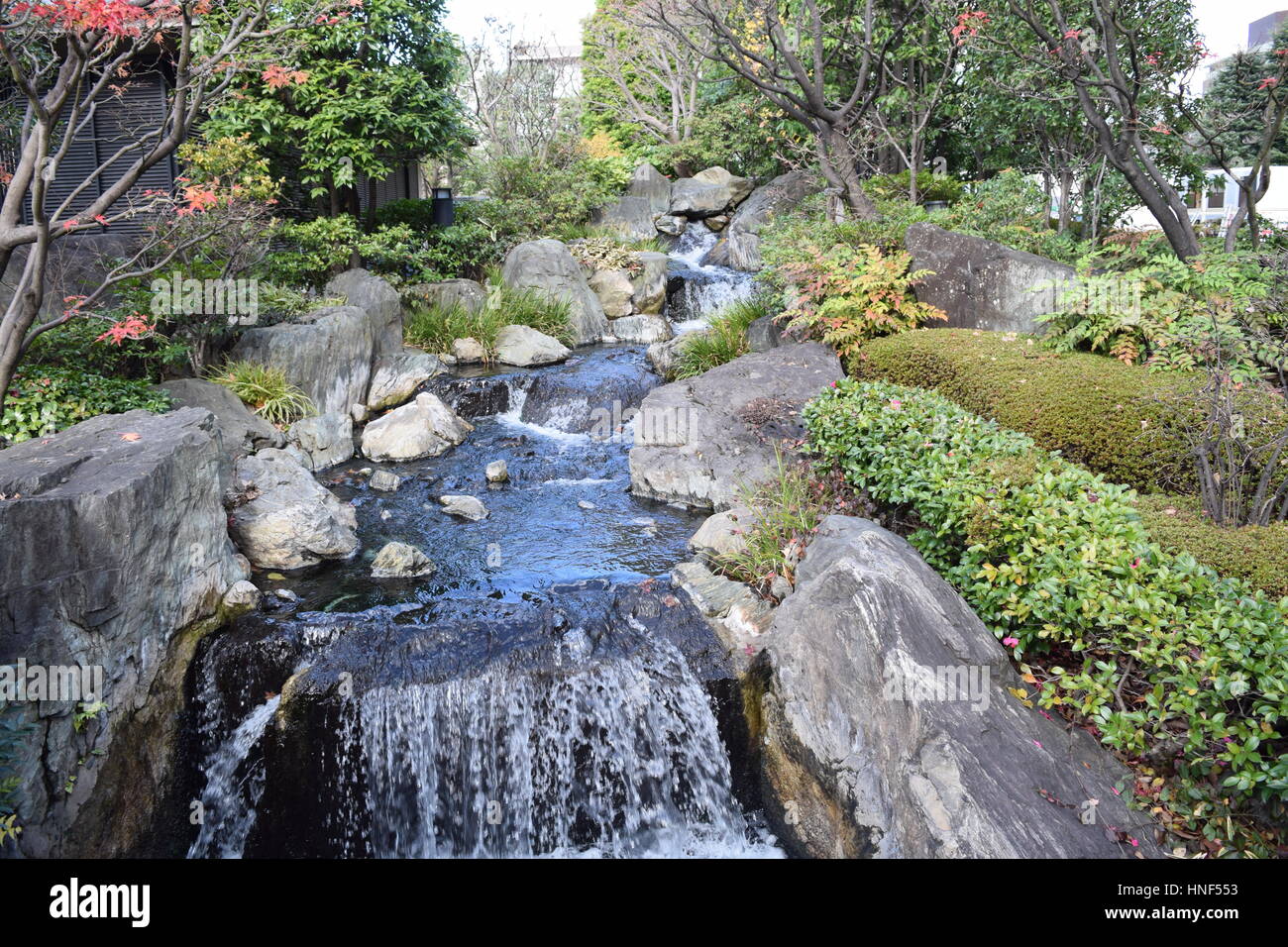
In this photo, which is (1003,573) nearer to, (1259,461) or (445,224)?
(1259,461)

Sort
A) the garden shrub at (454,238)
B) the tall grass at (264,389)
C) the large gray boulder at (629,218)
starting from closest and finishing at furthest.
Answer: the tall grass at (264,389) < the garden shrub at (454,238) < the large gray boulder at (629,218)

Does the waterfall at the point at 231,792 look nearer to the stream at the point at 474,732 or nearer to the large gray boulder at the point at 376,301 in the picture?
the stream at the point at 474,732

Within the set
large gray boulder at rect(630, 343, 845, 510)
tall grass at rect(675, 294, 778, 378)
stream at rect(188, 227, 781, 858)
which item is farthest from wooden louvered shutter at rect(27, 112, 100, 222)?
stream at rect(188, 227, 781, 858)

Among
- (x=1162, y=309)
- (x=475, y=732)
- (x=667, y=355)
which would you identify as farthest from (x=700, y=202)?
(x=475, y=732)

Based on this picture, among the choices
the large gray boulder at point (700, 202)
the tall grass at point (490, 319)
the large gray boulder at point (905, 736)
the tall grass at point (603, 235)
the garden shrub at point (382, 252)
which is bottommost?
the large gray boulder at point (905, 736)

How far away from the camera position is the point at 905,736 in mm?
4547

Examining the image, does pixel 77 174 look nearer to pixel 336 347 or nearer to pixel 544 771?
pixel 336 347

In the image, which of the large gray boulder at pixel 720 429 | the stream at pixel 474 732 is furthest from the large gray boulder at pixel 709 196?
the stream at pixel 474 732

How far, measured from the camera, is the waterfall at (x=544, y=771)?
17.6ft

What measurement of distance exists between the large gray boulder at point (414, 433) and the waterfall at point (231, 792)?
5213 millimetres

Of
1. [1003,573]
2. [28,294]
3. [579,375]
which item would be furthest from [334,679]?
[579,375]

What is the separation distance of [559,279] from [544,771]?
1121 cm

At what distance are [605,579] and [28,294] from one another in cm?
449
